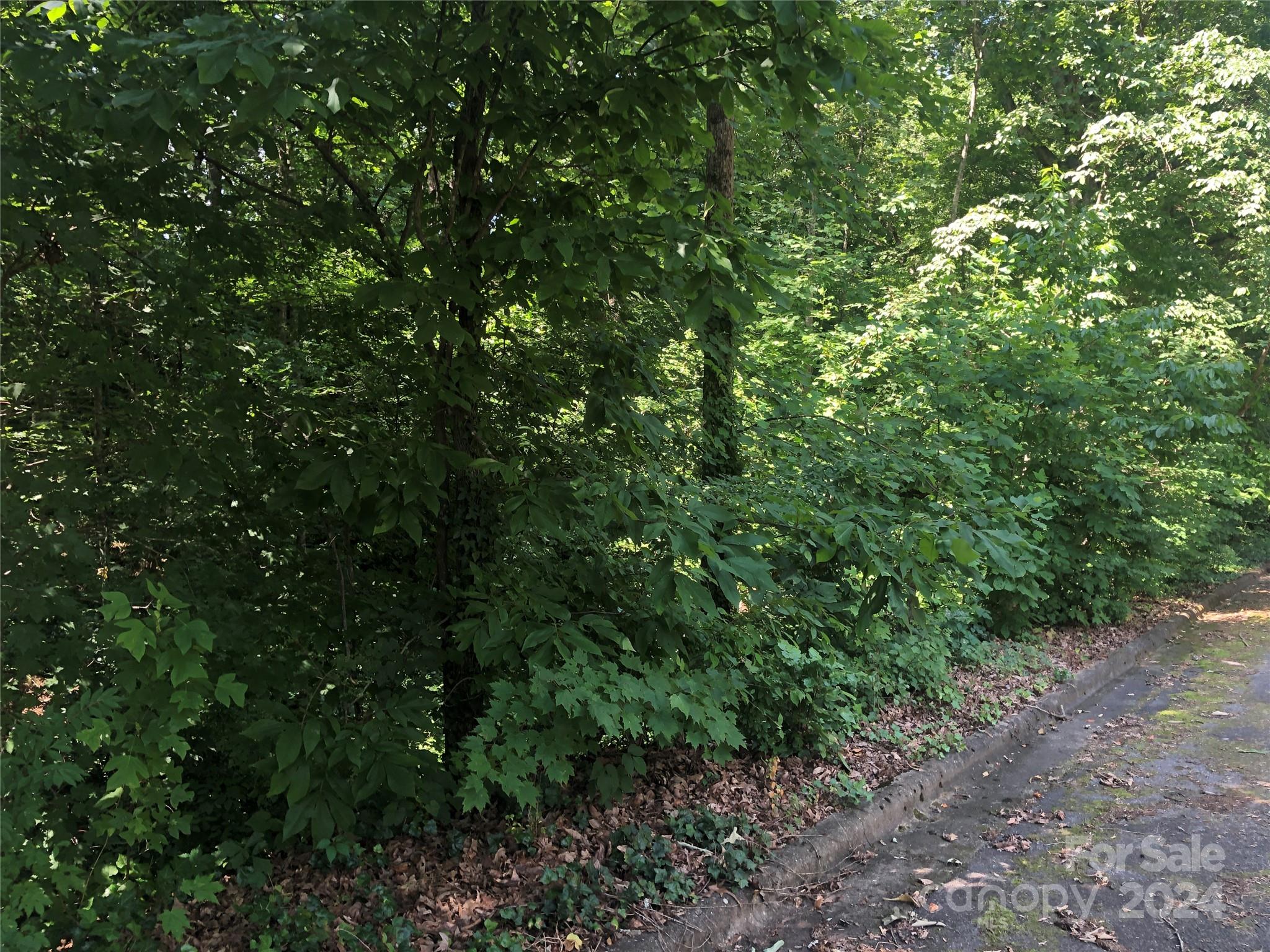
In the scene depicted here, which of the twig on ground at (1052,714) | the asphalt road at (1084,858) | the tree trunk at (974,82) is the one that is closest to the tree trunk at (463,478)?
the asphalt road at (1084,858)

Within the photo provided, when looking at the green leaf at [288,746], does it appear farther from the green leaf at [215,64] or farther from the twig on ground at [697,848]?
the green leaf at [215,64]

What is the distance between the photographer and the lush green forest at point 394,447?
2.40 meters

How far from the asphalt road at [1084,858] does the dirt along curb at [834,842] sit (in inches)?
3.1

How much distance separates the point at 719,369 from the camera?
4.25 m

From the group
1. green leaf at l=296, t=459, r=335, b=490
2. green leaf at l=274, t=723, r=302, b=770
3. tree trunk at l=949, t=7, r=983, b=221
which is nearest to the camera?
green leaf at l=274, t=723, r=302, b=770

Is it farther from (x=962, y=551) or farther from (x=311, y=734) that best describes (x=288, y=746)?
(x=962, y=551)

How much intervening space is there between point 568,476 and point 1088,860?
10.9 feet

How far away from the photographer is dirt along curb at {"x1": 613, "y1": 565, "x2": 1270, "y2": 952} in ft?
10.5

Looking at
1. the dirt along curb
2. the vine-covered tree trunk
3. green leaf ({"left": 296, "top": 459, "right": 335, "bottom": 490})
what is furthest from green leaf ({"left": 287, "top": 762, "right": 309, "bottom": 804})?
the vine-covered tree trunk

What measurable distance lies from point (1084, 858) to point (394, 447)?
4.01 meters

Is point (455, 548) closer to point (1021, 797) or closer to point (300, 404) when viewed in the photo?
point (300, 404)

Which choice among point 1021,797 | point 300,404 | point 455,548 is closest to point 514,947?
point 455,548

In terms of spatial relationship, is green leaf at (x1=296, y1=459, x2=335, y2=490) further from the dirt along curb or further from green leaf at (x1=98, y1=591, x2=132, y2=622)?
the dirt along curb

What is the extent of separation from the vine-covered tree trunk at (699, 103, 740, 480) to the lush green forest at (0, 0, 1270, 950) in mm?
39
